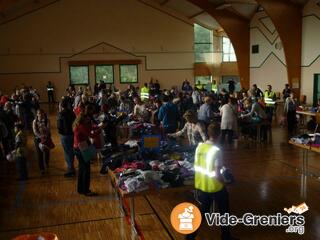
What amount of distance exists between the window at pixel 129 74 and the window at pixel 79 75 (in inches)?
94.6

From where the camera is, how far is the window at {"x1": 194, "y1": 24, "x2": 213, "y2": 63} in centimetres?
2678

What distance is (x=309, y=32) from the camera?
1806 cm

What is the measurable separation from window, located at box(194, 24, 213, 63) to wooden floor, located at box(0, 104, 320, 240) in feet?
62.3

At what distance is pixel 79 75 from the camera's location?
2538 cm

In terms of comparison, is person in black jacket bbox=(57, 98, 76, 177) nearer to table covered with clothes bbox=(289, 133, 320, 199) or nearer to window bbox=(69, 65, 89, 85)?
table covered with clothes bbox=(289, 133, 320, 199)

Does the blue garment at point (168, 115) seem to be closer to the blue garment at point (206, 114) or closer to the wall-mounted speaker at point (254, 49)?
the blue garment at point (206, 114)

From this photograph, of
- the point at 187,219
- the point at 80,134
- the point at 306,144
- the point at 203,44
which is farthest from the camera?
the point at 203,44

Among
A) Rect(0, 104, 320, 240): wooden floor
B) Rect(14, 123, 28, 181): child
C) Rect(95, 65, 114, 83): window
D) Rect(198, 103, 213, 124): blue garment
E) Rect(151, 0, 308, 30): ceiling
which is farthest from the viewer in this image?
Rect(95, 65, 114, 83): window

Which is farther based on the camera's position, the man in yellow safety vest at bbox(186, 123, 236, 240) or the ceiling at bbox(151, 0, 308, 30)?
the ceiling at bbox(151, 0, 308, 30)

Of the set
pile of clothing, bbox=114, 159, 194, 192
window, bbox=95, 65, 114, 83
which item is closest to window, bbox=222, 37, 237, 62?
window, bbox=95, 65, 114, 83

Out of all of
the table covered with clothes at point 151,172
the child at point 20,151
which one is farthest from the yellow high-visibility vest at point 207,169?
the child at point 20,151

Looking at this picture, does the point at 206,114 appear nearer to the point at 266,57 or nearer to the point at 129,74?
the point at 266,57

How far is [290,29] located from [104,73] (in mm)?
12618

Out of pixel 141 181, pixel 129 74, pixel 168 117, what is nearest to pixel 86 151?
pixel 141 181
